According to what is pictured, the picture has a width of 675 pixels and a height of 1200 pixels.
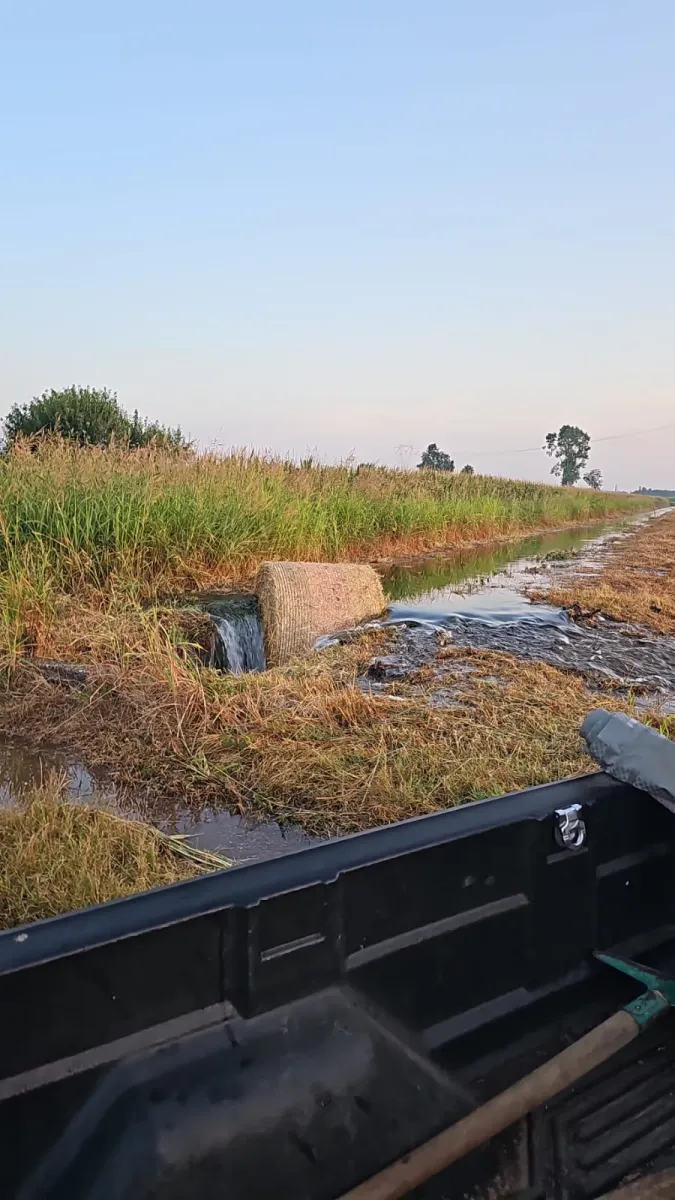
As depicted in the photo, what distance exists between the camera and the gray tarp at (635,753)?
181 centimetres

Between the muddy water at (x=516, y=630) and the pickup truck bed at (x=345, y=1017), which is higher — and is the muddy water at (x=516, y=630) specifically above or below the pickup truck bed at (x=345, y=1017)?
→ below

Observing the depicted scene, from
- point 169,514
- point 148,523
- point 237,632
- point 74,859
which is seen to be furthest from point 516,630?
point 74,859

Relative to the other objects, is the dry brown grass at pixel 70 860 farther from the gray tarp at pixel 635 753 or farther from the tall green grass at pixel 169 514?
the tall green grass at pixel 169 514

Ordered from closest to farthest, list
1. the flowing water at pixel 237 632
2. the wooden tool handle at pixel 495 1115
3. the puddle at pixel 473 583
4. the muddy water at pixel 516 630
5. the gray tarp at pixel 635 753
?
the wooden tool handle at pixel 495 1115 < the gray tarp at pixel 635 753 < the muddy water at pixel 516 630 < the flowing water at pixel 237 632 < the puddle at pixel 473 583

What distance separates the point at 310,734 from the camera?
4.23m

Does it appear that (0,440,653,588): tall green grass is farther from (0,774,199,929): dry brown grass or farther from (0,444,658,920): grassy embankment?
(0,774,199,929): dry brown grass

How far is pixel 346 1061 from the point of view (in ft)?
4.61

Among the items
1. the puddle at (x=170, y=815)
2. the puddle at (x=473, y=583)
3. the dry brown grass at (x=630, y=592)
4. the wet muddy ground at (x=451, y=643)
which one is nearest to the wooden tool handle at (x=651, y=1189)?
the puddle at (x=170, y=815)

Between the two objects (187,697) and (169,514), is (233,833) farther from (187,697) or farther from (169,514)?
(169,514)

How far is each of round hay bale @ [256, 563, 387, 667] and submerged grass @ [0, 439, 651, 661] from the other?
45.3 inches

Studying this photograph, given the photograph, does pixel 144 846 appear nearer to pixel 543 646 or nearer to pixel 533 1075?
pixel 533 1075

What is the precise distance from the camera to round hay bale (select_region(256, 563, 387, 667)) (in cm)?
699

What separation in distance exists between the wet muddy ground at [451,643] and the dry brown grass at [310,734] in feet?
0.45

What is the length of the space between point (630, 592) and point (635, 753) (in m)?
8.39
